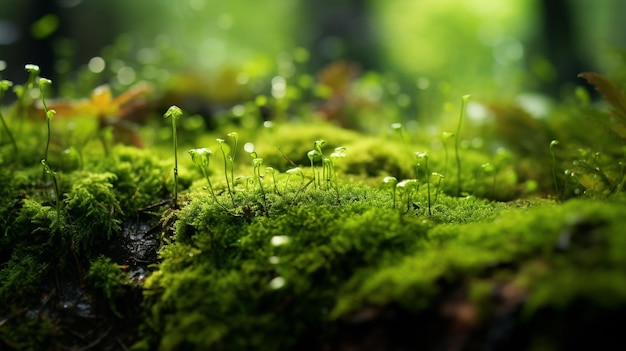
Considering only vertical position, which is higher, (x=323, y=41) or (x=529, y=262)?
(x=323, y=41)

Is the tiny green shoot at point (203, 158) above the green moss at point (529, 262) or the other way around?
above

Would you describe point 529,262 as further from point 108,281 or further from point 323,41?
point 323,41

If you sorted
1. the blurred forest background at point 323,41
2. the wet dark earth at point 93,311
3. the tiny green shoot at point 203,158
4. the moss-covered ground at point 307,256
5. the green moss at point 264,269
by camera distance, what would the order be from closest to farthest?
the moss-covered ground at point 307,256
the green moss at point 264,269
the wet dark earth at point 93,311
the tiny green shoot at point 203,158
the blurred forest background at point 323,41

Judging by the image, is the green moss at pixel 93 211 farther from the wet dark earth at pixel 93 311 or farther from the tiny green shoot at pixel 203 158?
the tiny green shoot at pixel 203 158

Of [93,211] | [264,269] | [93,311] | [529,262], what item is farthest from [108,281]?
[529,262]

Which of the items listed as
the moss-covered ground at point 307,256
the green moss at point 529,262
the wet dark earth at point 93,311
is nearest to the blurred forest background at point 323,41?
the moss-covered ground at point 307,256

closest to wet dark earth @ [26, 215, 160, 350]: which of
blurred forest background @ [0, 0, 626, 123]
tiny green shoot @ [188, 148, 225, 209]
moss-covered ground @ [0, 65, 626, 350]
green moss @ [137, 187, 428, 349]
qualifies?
moss-covered ground @ [0, 65, 626, 350]
